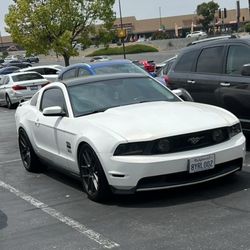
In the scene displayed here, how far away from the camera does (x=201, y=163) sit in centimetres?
586

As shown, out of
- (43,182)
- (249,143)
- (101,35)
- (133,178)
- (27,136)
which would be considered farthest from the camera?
(101,35)

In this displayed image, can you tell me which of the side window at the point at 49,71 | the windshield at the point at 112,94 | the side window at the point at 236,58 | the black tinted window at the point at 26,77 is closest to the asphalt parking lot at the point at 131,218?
the windshield at the point at 112,94

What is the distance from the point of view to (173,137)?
19.2 ft

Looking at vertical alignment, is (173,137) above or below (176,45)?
above

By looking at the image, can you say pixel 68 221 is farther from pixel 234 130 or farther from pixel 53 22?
pixel 53 22

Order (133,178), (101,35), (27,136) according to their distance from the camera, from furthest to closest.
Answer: (101,35) → (27,136) → (133,178)

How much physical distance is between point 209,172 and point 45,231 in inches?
74.4

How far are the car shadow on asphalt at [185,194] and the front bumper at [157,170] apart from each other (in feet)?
0.69

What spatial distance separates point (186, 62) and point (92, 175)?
4383mm

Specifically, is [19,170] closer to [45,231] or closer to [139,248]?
[45,231]

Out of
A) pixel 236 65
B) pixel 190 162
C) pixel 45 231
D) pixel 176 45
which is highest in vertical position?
pixel 236 65

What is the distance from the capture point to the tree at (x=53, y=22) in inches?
1240

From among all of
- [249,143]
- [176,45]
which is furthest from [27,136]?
[176,45]

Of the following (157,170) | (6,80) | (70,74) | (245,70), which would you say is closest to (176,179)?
(157,170)
